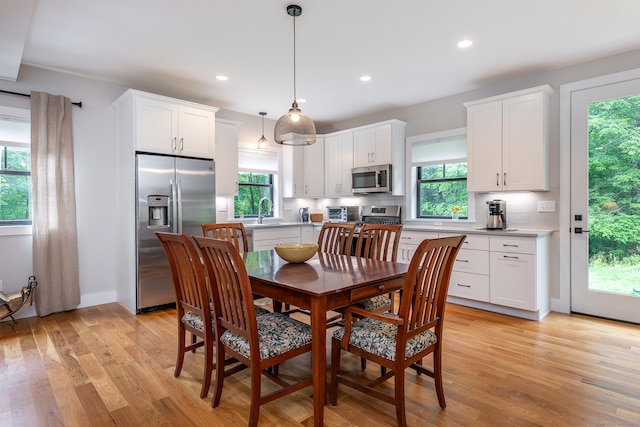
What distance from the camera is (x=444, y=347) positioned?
2.88 meters

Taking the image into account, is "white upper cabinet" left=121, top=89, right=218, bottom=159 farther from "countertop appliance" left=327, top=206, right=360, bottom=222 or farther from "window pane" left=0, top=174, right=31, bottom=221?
"countertop appliance" left=327, top=206, right=360, bottom=222

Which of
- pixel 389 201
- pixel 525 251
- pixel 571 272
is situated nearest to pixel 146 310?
pixel 389 201

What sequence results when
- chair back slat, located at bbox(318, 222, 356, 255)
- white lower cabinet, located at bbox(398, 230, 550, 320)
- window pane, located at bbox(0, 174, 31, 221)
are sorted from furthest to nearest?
window pane, located at bbox(0, 174, 31, 221)
white lower cabinet, located at bbox(398, 230, 550, 320)
chair back slat, located at bbox(318, 222, 356, 255)

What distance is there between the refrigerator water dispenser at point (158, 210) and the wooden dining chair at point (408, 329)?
8.87ft

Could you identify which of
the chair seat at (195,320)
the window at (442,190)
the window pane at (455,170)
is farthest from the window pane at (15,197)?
the window pane at (455,170)

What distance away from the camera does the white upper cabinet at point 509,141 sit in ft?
12.0

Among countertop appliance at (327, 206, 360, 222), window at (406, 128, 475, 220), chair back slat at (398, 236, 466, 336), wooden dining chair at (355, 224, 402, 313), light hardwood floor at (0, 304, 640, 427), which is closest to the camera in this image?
chair back slat at (398, 236, 466, 336)

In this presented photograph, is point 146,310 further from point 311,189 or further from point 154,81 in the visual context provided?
point 311,189

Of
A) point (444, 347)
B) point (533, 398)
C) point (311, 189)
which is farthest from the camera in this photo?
point (311, 189)

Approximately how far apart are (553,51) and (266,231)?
379 centimetres

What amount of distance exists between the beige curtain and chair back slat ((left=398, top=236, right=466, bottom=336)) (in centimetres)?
367

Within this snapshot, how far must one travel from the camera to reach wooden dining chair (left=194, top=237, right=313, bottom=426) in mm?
1736

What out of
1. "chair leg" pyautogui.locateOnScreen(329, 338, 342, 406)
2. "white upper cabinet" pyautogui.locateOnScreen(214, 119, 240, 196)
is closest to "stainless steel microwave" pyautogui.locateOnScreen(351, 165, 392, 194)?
"white upper cabinet" pyautogui.locateOnScreen(214, 119, 240, 196)

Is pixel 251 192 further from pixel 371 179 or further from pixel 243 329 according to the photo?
pixel 243 329
